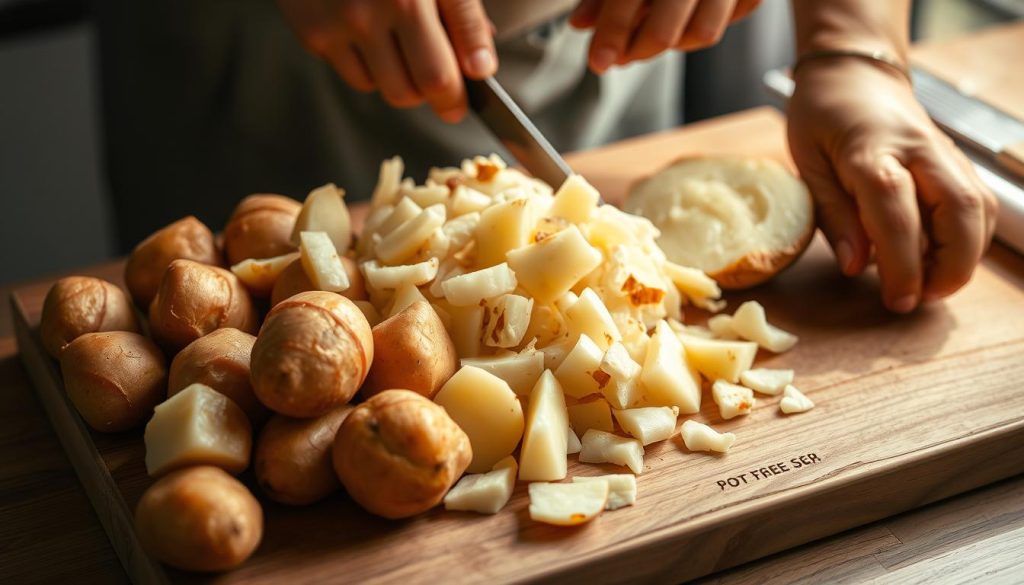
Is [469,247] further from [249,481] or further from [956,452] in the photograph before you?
[956,452]

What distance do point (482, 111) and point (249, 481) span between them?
748mm

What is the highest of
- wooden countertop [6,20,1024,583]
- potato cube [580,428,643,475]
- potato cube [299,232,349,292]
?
potato cube [299,232,349,292]

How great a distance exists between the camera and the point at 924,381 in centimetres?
136

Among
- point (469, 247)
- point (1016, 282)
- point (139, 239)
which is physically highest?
point (469, 247)

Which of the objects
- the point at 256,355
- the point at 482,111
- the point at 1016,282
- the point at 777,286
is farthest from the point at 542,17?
the point at 256,355

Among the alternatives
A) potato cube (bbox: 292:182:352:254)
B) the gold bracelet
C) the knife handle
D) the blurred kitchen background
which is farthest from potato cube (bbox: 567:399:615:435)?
the blurred kitchen background

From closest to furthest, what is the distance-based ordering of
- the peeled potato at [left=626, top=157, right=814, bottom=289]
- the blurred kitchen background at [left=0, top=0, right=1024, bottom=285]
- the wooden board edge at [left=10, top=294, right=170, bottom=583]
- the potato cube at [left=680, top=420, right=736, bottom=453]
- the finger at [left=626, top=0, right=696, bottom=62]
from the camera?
the wooden board edge at [left=10, top=294, right=170, bottom=583] → the potato cube at [left=680, top=420, right=736, bottom=453] → the peeled potato at [left=626, top=157, right=814, bottom=289] → the finger at [left=626, top=0, right=696, bottom=62] → the blurred kitchen background at [left=0, top=0, right=1024, bottom=285]

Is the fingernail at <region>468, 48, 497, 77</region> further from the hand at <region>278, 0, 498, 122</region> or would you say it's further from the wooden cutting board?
the wooden cutting board

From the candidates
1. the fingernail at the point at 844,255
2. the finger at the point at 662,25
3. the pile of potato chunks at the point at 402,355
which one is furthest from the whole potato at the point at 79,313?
the fingernail at the point at 844,255

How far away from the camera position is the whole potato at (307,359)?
3.51 feet

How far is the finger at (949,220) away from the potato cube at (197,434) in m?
1.01

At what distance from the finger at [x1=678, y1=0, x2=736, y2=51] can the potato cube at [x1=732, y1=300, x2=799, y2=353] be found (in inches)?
20.7

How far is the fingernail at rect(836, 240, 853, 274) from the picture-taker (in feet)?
5.11

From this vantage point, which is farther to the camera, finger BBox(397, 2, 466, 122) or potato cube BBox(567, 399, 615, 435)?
finger BBox(397, 2, 466, 122)
